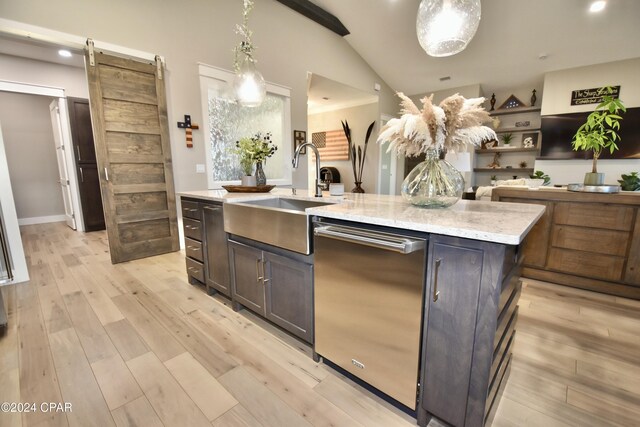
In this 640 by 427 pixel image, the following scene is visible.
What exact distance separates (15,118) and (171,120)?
4.14m

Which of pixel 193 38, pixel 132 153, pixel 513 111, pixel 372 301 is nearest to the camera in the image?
pixel 372 301

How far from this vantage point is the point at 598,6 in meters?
3.69

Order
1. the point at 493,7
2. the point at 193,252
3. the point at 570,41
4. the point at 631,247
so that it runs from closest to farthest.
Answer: the point at 631,247, the point at 193,252, the point at 493,7, the point at 570,41

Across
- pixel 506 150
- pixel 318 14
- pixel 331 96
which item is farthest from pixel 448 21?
pixel 506 150

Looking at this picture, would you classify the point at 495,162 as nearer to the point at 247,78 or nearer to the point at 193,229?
the point at 247,78

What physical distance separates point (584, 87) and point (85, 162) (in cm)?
878

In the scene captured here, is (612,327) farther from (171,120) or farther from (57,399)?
(171,120)

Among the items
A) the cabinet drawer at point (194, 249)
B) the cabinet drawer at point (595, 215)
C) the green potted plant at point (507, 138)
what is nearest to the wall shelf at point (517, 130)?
the green potted plant at point (507, 138)

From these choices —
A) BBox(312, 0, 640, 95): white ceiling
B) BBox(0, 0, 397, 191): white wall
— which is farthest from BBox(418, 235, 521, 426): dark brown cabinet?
BBox(312, 0, 640, 95): white ceiling

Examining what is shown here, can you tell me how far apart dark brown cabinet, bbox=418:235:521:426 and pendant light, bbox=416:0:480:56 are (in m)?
1.46

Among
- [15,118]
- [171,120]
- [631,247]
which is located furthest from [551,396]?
[15,118]

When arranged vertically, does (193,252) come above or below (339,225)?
below

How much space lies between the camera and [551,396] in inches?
52.9

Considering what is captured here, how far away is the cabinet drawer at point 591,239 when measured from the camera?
2.32 meters
